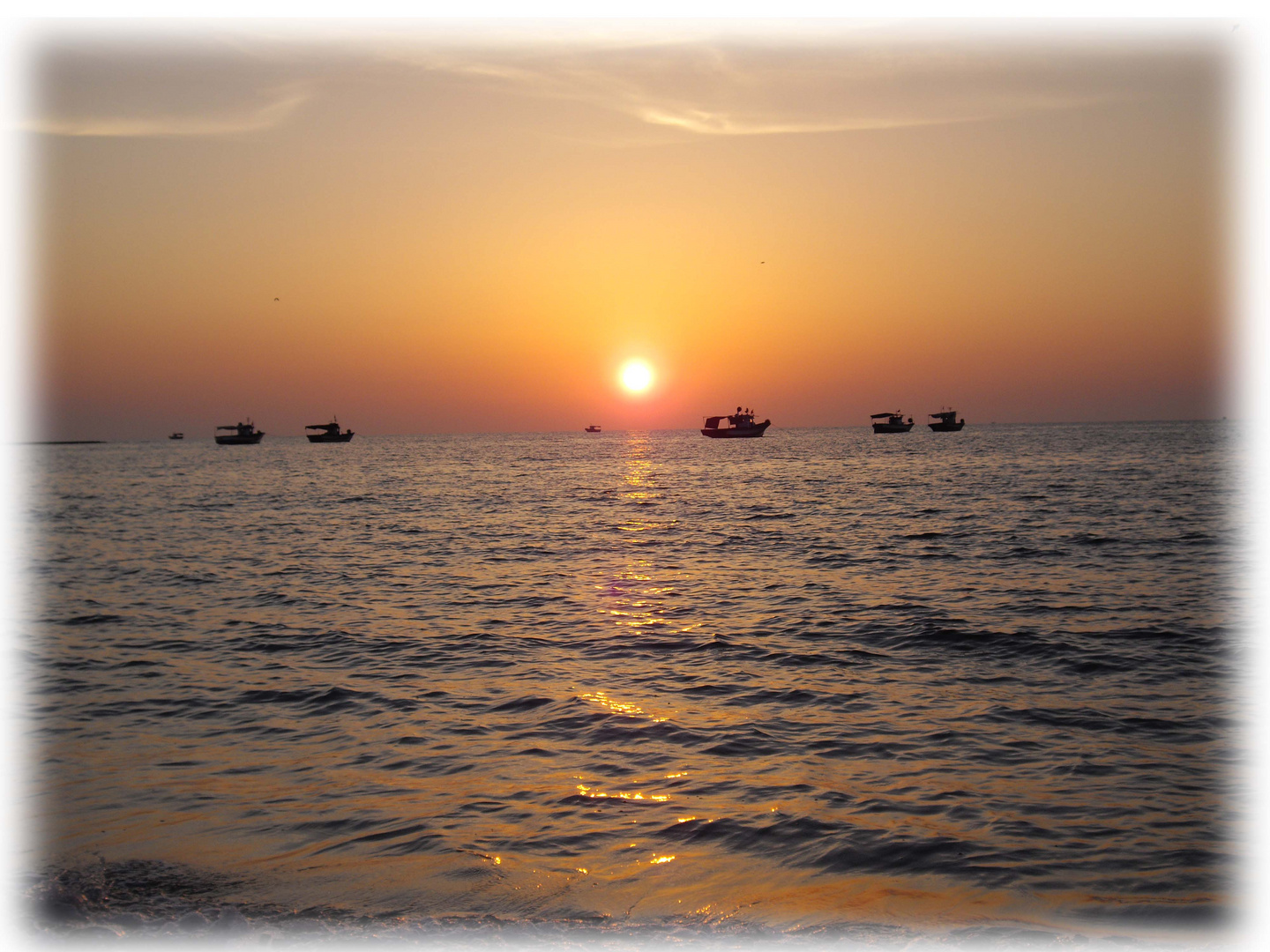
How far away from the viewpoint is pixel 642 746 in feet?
35.1

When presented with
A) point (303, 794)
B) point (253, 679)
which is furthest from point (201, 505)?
point (303, 794)

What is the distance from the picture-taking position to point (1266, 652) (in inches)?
605

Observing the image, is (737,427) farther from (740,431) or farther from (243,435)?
(243,435)

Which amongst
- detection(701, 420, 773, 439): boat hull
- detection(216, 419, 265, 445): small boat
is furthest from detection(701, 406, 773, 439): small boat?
detection(216, 419, 265, 445): small boat

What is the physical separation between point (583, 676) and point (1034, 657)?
8445 millimetres

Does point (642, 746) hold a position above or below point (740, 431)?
below

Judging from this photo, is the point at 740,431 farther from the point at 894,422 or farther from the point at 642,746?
the point at 642,746

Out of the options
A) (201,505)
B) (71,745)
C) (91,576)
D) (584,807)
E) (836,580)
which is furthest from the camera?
(201,505)

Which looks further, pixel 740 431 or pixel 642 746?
pixel 740 431

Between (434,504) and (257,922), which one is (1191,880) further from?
(434,504)

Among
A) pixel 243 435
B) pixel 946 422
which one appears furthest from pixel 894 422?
pixel 243 435

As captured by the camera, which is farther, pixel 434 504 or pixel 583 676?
pixel 434 504

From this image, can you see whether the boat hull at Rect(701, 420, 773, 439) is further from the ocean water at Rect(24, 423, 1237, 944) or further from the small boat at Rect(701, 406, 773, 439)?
the ocean water at Rect(24, 423, 1237, 944)

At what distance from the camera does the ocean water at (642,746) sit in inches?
273
